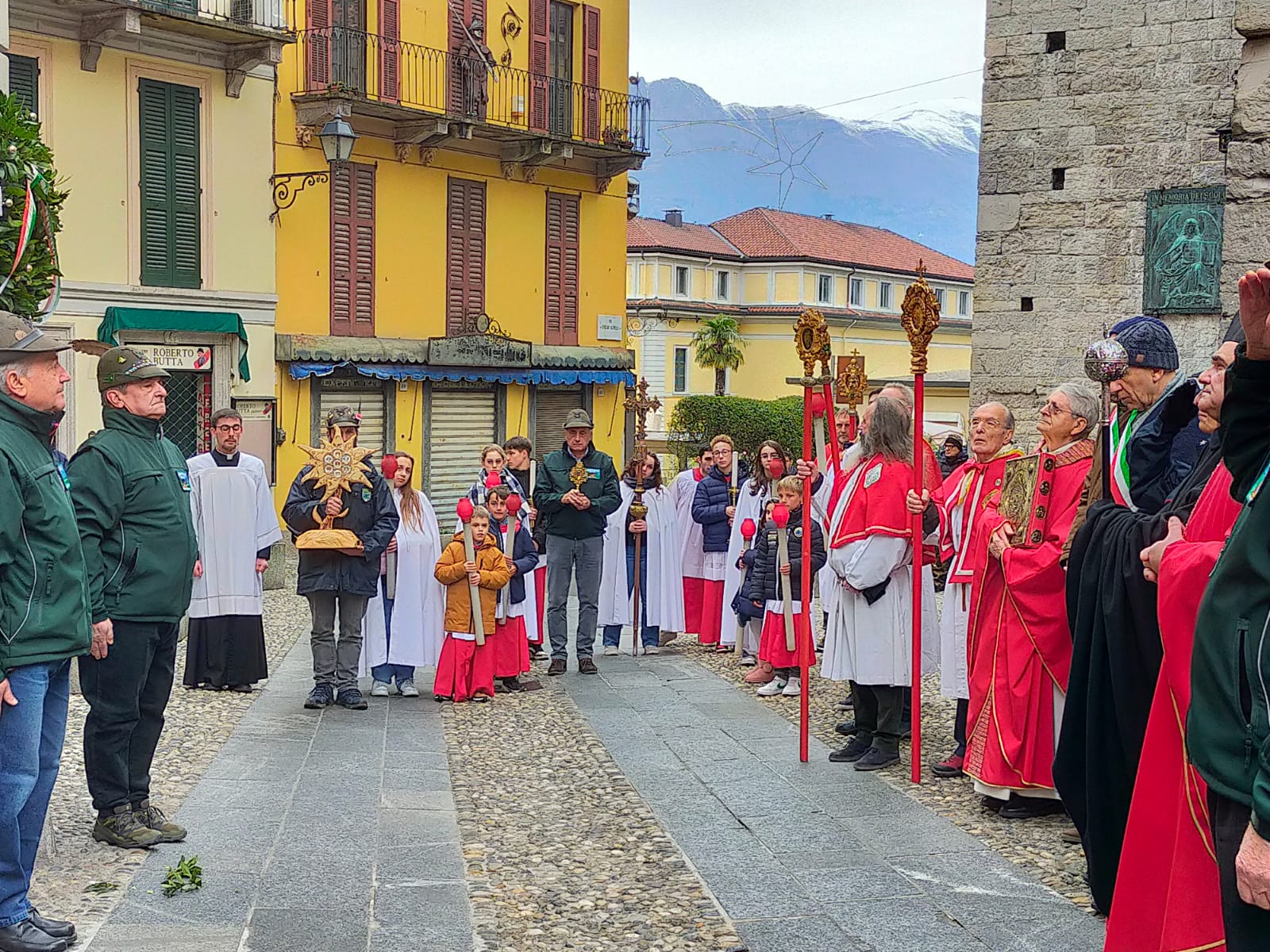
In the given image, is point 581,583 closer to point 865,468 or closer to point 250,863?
point 865,468

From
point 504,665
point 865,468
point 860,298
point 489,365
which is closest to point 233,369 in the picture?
point 489,365

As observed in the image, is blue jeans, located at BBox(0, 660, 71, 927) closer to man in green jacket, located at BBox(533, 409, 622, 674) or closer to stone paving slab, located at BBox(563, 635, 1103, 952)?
stone paving slab, located at BBox(563, 635, 1103, 952)

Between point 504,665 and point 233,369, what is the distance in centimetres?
1027

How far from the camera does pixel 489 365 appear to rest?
23500mm

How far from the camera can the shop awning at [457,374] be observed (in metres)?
20.8

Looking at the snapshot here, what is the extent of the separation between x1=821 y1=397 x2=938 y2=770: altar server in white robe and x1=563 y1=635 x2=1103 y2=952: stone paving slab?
1.35 feet

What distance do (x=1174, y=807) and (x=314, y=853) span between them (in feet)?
11.2

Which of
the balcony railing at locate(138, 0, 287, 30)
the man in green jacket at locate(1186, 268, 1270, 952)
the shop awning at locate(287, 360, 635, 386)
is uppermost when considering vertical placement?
the balcony railing at locate(138, 0, 287, 30)

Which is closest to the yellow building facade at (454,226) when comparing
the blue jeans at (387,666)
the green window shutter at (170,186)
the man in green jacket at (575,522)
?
the green window shutter at (170,186)

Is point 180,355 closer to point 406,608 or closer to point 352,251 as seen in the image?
point 352,251

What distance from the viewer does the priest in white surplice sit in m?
9.72

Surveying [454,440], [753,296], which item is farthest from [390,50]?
[753,296]

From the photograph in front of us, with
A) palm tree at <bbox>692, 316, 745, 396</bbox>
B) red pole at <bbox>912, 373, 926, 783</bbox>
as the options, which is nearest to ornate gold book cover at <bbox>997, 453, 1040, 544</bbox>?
red pole at <bbox>912, 373, 926, 783</bbox>

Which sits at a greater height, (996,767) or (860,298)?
(860,298)
